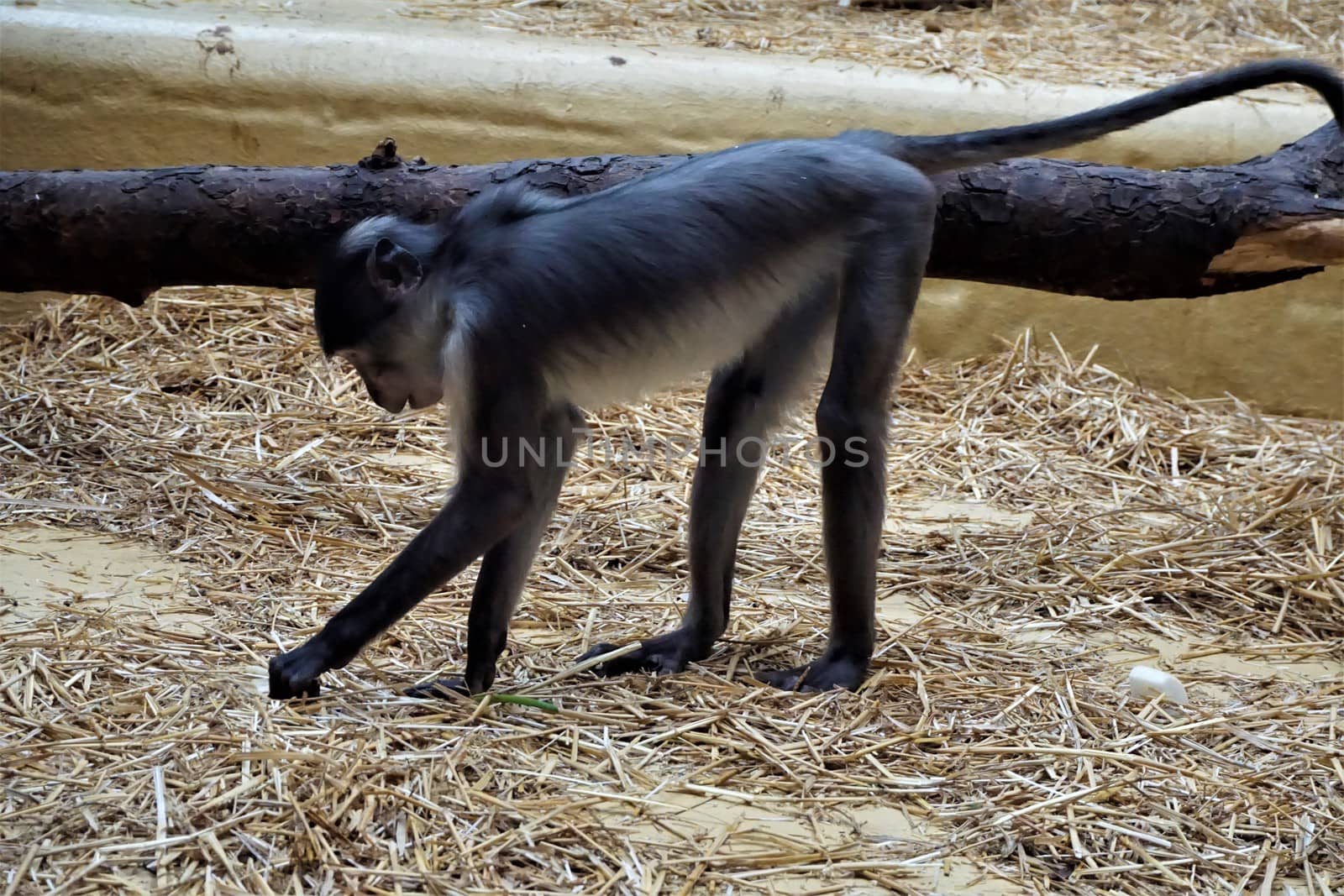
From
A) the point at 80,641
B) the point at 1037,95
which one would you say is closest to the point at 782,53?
the point at 1037,95

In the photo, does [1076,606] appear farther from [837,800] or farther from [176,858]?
[176,858]

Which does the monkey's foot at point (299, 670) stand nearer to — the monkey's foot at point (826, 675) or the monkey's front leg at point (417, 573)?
the monkey's front leg at point (417, 573)

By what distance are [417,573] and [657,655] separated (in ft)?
2.80

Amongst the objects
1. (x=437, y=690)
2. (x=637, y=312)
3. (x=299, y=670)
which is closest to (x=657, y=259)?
(x=637, y=312)

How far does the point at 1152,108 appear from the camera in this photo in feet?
12.3

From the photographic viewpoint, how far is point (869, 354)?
356 cm

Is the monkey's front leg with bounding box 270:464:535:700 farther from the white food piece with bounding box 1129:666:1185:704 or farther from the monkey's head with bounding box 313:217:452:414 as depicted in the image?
the white food piece with bounding box 1129:666:1185:704

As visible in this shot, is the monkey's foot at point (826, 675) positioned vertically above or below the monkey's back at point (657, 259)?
below

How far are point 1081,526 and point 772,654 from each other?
1770mm

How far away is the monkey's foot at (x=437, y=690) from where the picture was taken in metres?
3.50

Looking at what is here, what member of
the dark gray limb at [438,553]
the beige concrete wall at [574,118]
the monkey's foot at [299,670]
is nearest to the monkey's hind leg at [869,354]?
the dark gray limb at [438,553]

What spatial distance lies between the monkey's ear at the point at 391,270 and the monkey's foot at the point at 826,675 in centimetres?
147

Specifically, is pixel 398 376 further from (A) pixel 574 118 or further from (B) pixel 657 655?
(A) pixel 574 118

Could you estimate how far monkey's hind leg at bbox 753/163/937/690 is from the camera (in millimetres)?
3564
